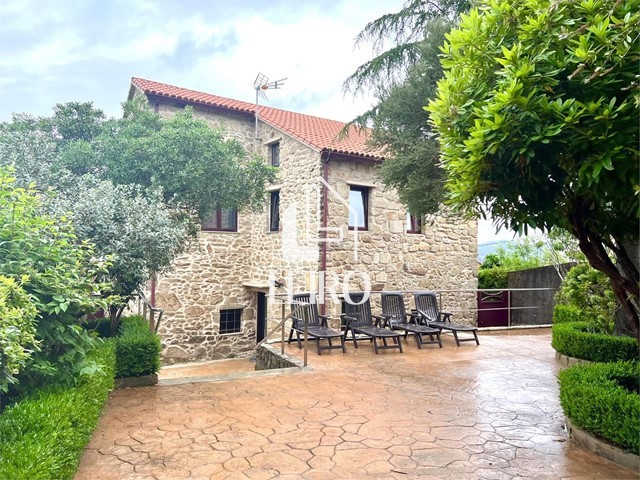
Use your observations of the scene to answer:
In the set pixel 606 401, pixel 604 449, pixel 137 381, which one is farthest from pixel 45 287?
pixel 604 449

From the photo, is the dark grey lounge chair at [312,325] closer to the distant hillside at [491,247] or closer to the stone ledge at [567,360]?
the stone ledge at [567,360]

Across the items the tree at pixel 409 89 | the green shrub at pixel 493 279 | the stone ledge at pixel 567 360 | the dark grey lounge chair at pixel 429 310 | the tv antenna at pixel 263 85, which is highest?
the tv antenna at pixel 263 85

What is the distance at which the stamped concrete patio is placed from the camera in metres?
3.27

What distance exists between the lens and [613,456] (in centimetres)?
339

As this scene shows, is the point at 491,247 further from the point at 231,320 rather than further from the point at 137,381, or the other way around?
the point at 137,381

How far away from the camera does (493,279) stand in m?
13.1

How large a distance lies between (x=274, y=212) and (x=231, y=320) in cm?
342

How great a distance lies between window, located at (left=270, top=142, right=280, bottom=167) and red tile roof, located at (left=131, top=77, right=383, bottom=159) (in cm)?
61

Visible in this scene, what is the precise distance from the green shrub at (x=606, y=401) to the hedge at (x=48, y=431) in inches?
153

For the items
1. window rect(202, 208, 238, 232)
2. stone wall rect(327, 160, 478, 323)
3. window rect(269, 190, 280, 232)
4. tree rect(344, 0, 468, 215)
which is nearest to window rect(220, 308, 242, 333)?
window rect(202, 208, 238, 232)

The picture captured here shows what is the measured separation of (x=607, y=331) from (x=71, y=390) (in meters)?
7.39

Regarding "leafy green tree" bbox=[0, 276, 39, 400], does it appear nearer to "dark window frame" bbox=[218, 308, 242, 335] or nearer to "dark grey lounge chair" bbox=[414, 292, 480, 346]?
"dark grey lounge chair" bbox=[414, 292, 480, 346]

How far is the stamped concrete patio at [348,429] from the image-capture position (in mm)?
3271

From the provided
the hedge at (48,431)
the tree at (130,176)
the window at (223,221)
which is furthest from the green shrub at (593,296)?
the window at (223,221)
